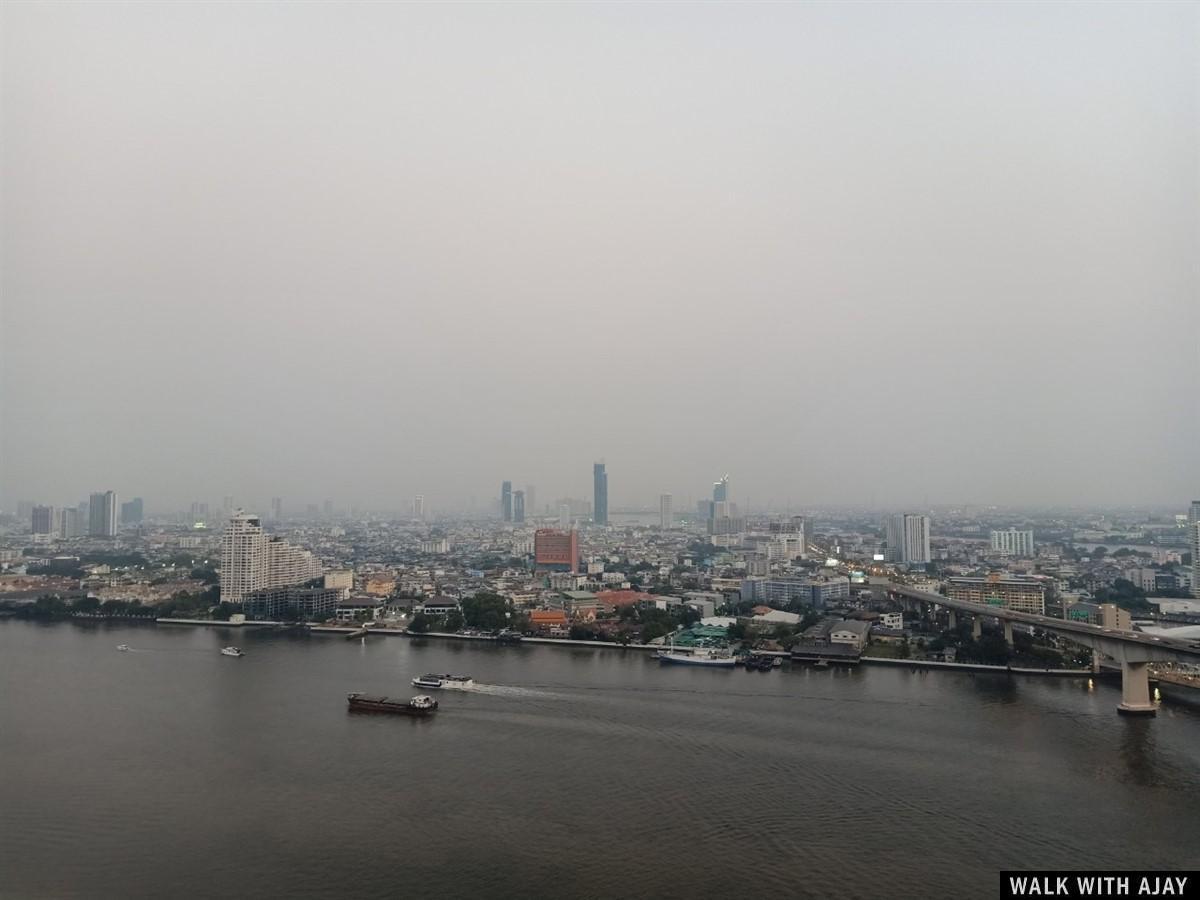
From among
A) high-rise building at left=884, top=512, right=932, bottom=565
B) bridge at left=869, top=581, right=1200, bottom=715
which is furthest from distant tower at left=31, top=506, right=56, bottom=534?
bridge at left=869, top=581, right=1200, bottom=715

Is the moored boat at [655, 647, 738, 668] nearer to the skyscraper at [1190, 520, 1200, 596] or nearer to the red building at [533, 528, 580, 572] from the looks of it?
the red building at [533, 528, 580, 572]

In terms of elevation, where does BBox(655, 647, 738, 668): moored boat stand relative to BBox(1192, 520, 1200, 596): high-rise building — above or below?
below

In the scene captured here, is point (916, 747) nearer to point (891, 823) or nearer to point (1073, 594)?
point (891, 823)

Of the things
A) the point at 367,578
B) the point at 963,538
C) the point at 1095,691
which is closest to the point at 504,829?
the point at 1095,691

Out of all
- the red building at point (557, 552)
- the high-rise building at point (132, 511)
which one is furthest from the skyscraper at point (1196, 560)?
the high-rise building at point (132, 511)

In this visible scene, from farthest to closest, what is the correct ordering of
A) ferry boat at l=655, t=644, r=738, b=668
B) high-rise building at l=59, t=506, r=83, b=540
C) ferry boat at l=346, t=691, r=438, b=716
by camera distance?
high-rise building at l=59, t=506, r=83, b=540
ferry boat at l=655, t=644, r=738, b=668
ferry boat at l=346, t=691, r=438, b=716

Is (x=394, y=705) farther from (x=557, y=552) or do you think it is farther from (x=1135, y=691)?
(x=557, y=552)

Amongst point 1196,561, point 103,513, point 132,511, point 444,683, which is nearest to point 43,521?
point 103,513
